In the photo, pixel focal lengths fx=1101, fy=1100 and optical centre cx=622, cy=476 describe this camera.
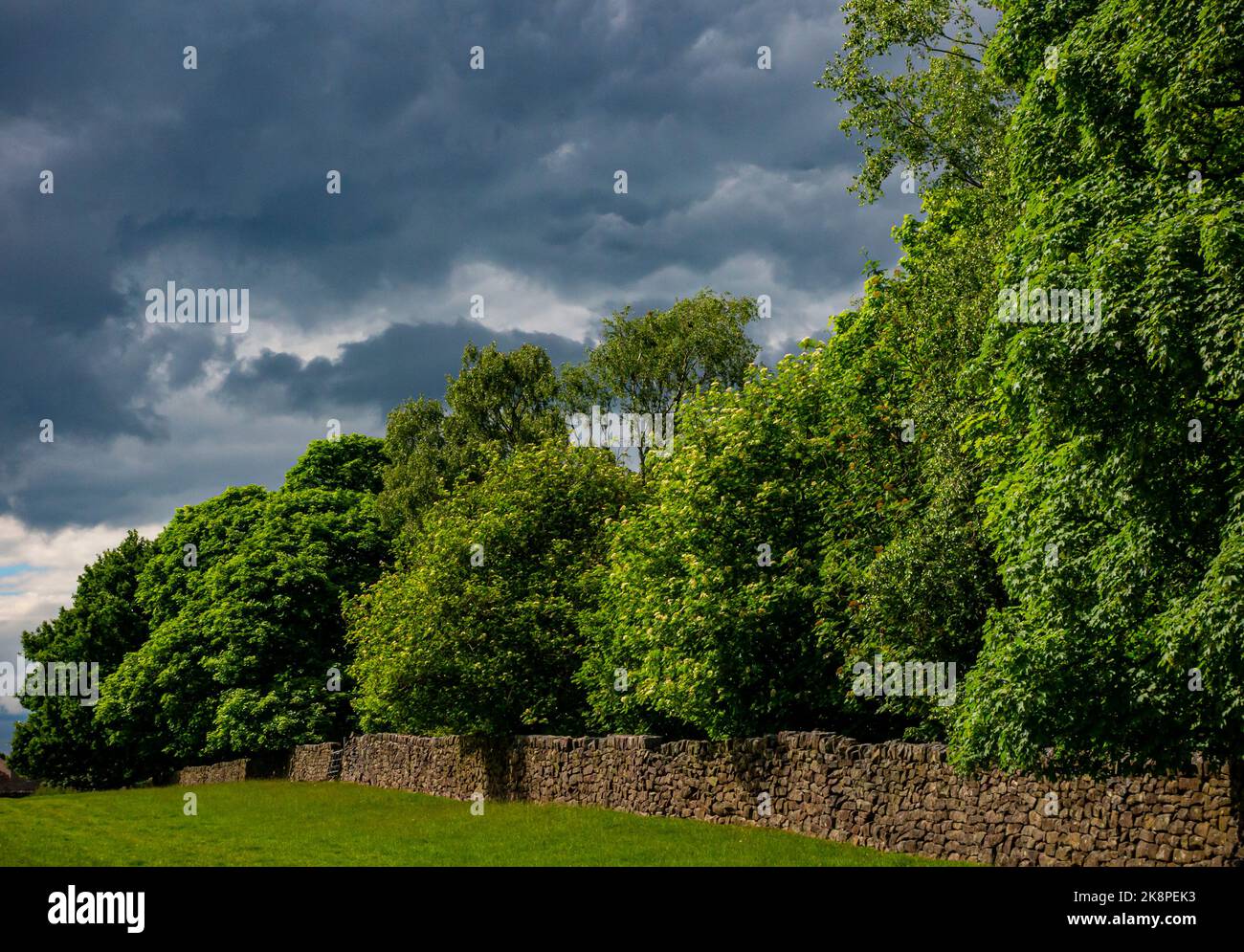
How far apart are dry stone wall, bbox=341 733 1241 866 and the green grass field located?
2.50 ft

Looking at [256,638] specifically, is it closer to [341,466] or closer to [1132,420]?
[341,466]

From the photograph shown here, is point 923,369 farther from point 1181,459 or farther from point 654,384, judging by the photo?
point 654,384

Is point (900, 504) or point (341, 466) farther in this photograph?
point (341, 466)

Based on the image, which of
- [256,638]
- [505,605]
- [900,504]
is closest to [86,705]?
[256,638]

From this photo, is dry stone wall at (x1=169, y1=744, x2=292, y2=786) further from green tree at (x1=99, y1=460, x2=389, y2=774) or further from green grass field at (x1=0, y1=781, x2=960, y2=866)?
green grass field at (x1=0, y1=781, x2=960, y2=866)

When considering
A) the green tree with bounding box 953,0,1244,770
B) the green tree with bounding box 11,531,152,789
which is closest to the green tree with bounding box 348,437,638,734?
the green tree with bounding box 953,0,1244,770

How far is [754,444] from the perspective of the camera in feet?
86.0

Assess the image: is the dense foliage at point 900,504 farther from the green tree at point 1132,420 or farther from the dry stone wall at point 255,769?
the dry stone wall at point 255,769

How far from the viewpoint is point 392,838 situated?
2134cm

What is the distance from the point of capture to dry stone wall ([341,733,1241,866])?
14.4 metres

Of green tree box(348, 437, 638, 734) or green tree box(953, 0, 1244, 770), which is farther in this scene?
green tree box(348, 437, 638, 734)

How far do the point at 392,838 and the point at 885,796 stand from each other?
30.9 feet

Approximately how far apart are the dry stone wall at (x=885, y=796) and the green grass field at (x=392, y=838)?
0.76m
